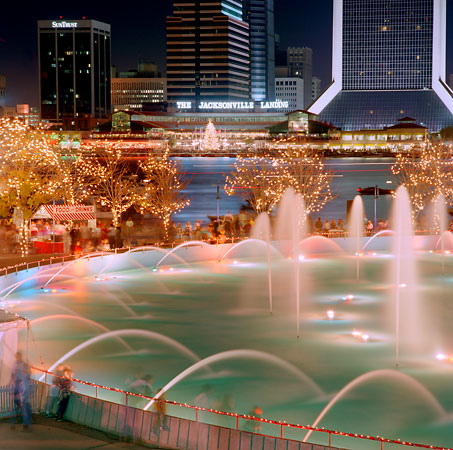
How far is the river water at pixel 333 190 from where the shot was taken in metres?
39.3

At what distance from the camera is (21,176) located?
23719 mm

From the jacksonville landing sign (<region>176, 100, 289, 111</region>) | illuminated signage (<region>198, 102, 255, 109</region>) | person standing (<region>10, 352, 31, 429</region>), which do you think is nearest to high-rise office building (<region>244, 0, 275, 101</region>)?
the jacksonville landing sign (<region>176, 100, 289, 111</region>)

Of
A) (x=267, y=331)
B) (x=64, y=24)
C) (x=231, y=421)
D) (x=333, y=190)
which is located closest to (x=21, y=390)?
(x=231, y=421)

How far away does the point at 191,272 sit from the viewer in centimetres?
1950

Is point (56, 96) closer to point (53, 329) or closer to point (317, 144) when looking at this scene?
point (317, 144)

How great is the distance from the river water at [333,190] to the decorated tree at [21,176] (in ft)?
33.7

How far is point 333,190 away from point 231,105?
95.5m

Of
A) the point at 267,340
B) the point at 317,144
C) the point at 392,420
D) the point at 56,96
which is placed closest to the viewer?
the point at 392,420

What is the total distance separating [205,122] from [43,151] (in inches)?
4232

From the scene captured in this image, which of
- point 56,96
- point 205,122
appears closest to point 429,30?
point 205,122

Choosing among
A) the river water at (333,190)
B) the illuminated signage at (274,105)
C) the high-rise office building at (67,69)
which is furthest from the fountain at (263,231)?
the high-rise office building at (67,69)

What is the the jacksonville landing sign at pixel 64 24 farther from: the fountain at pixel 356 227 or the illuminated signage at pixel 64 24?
the fountain at pixel 356 227

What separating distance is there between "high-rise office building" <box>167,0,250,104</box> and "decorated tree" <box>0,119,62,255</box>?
138050 mm

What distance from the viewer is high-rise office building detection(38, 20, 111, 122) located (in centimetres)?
19012
